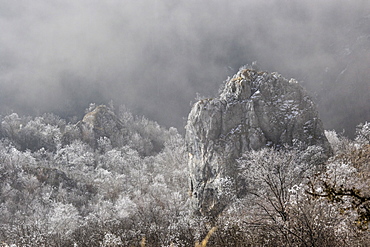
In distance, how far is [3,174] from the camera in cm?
6338

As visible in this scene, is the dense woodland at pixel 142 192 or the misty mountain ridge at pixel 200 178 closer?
the dense woodland at pixel 142 192

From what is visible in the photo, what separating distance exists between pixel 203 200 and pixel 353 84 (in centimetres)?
11470

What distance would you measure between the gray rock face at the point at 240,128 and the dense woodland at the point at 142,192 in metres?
2.93

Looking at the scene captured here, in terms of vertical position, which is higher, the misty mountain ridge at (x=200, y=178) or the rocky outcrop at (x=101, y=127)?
the rocky outcrop at (x=101, y=127)

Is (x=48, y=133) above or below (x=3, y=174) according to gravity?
above

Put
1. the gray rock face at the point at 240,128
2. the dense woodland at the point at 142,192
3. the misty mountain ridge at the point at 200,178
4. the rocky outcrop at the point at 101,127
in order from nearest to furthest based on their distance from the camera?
the dense woodland at the point at 142,192
the misty mountain ridge at the point at 200,178
the gray rock face at the point at 240,128
the rocky outcrop at the point at 101,127

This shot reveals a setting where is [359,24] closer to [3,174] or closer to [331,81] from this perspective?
[331,81]

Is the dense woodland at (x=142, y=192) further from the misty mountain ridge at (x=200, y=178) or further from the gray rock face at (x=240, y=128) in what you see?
the gray rock face at (x=240, y=128)

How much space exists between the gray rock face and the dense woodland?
293cm

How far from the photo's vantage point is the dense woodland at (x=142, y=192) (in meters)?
15.5

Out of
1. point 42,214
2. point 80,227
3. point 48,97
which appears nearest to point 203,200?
point 80,227

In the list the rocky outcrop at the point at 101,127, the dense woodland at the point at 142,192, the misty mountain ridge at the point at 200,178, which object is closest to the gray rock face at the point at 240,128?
the misty mountain ridge at the point at 200,178

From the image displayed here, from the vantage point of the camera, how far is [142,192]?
62.5 metres

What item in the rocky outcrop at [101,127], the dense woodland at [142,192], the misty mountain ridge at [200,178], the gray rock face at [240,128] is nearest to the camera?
the dense woodland at [142,192]
